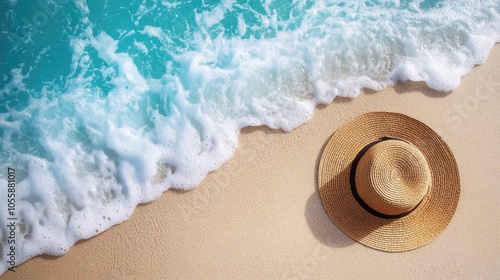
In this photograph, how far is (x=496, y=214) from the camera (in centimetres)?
323

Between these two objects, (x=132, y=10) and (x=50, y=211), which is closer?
(x=50, y=211)

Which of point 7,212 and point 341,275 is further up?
point 7,212

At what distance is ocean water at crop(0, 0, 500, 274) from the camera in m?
3.25

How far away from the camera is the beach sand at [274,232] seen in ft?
10.1

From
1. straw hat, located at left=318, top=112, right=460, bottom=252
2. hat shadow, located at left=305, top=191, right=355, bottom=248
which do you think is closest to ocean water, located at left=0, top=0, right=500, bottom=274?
straw hat, located at left=318, top=112, right=460, bottom=252

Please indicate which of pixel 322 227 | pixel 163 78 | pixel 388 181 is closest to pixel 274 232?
pixel 322 227

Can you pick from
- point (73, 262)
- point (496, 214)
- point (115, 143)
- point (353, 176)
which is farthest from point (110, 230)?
point (496, 214)

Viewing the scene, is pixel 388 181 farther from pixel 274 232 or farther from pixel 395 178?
pixel 274 232

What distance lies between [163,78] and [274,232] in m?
1.68

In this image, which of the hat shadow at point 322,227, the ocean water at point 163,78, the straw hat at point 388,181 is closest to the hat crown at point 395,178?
the straw hat at point 388,181

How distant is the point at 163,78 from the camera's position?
11.8 ft

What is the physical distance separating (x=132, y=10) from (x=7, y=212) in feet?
6.89

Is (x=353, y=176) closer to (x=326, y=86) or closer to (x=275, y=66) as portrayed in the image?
(x=326, y=86)

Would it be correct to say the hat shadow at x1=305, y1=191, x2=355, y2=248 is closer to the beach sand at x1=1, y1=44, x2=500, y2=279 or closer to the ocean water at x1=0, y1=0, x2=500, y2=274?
the beach sand at x1=1, y1=44, x2=500, y2=279
